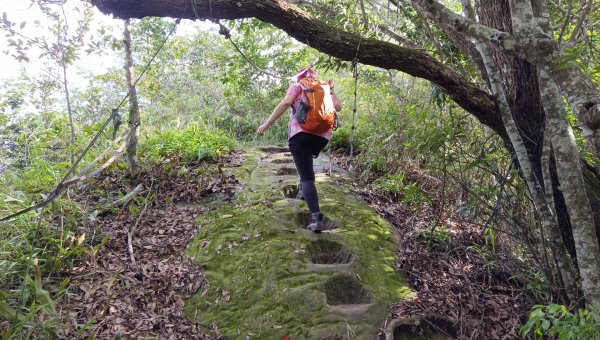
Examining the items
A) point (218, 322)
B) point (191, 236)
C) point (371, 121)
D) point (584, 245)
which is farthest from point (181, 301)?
point (371, 121)

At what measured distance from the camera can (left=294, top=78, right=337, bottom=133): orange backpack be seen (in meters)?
4.02

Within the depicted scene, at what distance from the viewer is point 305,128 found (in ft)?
13.5

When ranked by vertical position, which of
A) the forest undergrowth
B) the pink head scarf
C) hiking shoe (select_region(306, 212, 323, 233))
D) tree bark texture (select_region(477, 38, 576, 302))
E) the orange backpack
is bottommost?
the forest undergrowth

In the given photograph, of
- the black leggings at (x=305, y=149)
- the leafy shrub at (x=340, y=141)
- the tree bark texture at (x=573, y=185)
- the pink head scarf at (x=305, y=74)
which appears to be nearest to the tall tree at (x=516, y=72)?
the tree bark texture at (x=573, y=185)

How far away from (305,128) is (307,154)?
370mm

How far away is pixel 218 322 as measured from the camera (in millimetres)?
3246

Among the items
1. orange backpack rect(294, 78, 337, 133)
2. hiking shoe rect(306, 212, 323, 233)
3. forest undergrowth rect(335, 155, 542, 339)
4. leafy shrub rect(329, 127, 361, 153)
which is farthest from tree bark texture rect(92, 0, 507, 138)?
leafy shrub rect(329, 127, 361, 153)

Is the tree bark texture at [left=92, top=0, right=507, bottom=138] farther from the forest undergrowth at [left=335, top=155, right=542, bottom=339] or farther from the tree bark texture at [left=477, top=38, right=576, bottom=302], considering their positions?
the forest undergrowth at [left=335, top=155, right=542, bottom=339]

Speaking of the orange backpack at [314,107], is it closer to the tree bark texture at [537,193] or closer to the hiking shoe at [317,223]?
the hiking shoe at [317,223]

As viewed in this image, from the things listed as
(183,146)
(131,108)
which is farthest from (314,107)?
(183,146)

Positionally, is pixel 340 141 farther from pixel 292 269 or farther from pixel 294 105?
pixel 292 269

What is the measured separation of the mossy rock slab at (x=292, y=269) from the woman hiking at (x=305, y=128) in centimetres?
45

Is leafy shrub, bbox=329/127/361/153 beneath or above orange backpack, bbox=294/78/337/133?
beneath

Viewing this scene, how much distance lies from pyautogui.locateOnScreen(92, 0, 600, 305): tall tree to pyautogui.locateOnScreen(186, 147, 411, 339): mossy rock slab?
1.58 m
